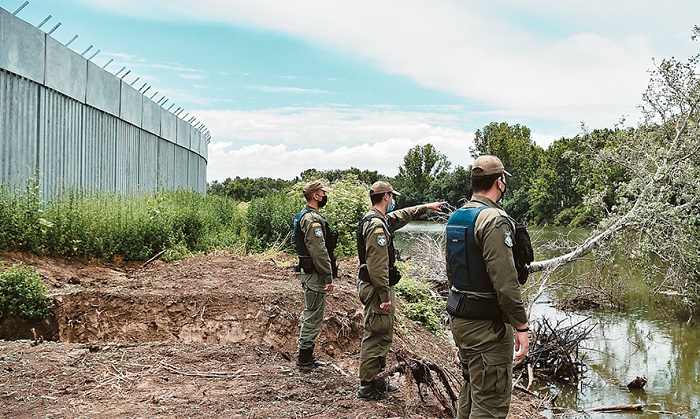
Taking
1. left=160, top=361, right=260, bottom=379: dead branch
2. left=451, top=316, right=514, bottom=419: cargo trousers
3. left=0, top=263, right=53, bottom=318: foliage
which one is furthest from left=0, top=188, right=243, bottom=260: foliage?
left=451, top=316, right=514, bottom=419: cargo trousers

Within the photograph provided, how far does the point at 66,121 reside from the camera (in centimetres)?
1180

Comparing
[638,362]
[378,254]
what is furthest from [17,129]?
[638,362]

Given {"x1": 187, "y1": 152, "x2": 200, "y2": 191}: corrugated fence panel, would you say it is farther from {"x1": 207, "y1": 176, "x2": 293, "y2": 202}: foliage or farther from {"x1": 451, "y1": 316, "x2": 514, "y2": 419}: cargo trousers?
{"x1": 451, "y1": 316, "x2": 514, "y2": 419}: cargo trousers

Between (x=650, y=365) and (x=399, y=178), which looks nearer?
(x=650, y=365)

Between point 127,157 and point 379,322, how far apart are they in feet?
42.0

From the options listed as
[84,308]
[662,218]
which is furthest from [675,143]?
[84,308]

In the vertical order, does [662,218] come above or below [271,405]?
above

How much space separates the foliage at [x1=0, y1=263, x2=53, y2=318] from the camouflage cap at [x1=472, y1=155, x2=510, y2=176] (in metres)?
5.79

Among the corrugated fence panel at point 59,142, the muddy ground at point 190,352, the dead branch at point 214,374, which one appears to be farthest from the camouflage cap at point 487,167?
the corrugated fence panel at point 59,142

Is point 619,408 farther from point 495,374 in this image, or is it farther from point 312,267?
point 495,374

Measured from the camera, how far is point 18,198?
917cm

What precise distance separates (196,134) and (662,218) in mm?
19419

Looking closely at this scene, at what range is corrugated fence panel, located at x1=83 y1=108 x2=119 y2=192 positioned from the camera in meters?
13.0

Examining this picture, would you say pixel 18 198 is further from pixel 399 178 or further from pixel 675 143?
pixel 399 178
